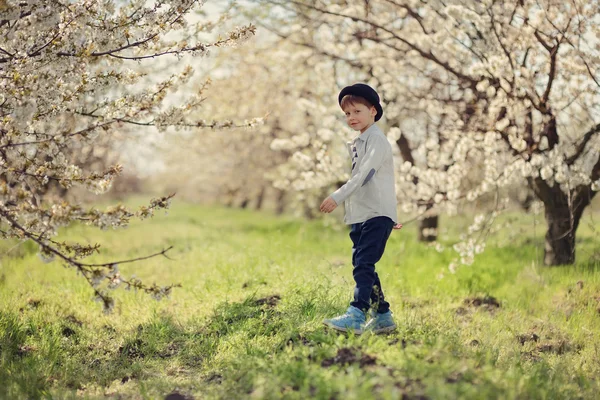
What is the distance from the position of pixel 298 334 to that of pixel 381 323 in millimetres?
691

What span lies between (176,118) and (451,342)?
2852mm

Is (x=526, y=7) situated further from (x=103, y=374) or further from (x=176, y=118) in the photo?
(x=103, y=374)

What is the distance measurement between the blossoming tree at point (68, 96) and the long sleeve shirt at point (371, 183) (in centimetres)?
137

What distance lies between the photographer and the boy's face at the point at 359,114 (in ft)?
13.7

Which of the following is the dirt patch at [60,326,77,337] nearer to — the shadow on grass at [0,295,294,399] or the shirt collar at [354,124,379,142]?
the shadow on grass at [0,295,294,399]

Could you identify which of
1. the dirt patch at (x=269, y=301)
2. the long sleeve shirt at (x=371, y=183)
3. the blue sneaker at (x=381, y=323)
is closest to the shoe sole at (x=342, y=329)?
the blue sneaker at (x=381, y=323)

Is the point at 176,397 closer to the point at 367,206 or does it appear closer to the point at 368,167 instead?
the point at 367,206

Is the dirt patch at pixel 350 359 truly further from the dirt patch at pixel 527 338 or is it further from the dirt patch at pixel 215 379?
the dirt patch at pixel 527 338

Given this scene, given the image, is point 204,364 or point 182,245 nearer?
point 204,364

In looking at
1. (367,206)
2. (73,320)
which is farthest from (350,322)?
(73,320)

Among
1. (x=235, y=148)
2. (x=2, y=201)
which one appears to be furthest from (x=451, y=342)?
(x=235, y=148)

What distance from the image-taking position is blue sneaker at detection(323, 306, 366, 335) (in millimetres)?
3926

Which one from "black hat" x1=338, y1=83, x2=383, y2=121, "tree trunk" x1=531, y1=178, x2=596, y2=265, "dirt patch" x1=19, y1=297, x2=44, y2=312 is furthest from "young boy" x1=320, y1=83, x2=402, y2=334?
"tree trunk" x1=531, y1=178, x2=596, y2=265

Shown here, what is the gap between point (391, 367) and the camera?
3.17m
